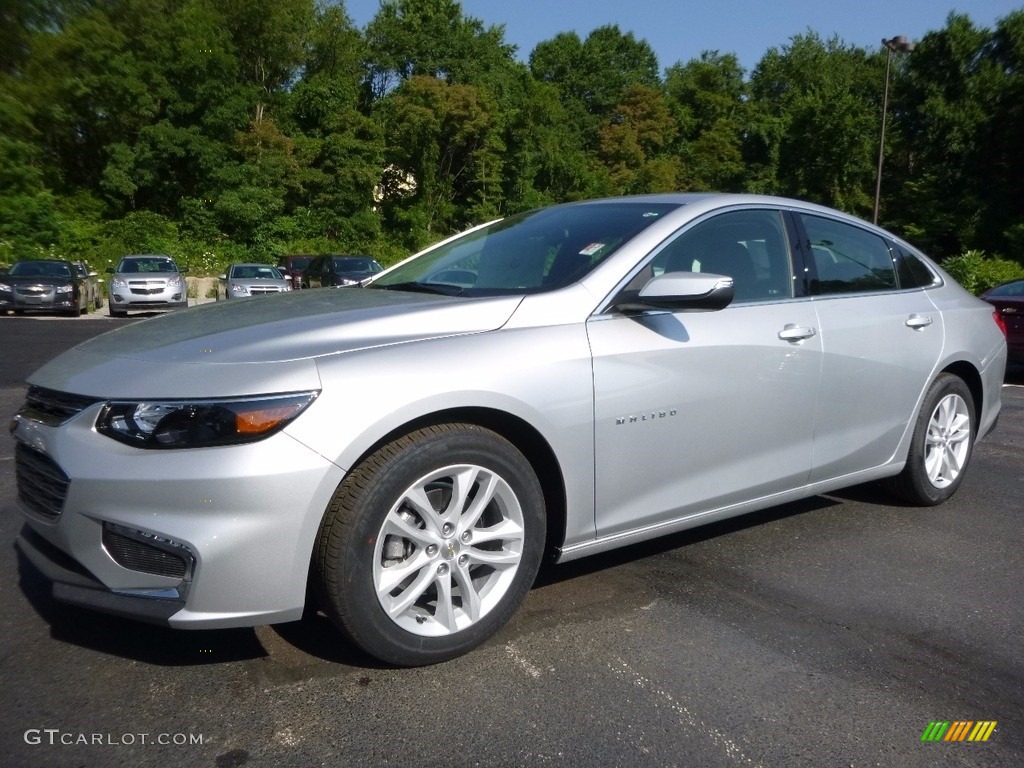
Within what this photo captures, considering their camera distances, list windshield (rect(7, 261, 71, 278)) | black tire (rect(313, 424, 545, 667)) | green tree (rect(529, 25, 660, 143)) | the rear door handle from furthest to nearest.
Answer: green tree (rect(529, 25, 660, 143))
windshield (rect(7, 261, 71, 278))
the rear door handle
black tire (rect(313, 424, 545, 667))

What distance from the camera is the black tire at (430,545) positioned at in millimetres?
2945

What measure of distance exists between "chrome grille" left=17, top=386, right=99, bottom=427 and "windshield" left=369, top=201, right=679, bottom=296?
147cm

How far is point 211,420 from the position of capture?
2828 mm

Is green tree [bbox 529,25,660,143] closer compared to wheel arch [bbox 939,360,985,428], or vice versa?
wheel arch [bbox 939,360,985,428]

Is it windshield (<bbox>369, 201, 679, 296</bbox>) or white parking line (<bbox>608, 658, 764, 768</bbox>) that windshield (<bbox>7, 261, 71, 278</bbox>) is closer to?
windshield (<bbox>369, 201, 679, 296</bbox>)

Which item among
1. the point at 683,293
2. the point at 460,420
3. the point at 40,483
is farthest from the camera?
the point at 683,293

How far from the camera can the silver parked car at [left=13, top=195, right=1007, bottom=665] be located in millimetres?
2822

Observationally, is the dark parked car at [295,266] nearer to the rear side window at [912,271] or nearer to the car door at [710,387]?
the rear side window at [912,271]

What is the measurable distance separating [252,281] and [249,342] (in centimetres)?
2240

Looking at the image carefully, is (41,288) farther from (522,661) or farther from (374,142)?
(374,142)

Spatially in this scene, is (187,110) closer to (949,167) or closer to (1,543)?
(949,167)

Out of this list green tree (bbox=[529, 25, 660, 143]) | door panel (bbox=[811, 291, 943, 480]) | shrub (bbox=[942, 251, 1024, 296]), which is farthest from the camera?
green tree (bbox=[529, 25, 660, 143])

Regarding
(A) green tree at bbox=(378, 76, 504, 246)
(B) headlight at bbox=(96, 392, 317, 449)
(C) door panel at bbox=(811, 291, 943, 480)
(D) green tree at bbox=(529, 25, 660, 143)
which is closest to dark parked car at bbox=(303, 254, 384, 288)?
(C) door panel at bbox=(811, 291, 943, 480)

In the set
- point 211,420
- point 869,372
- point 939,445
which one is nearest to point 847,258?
point 869,372
